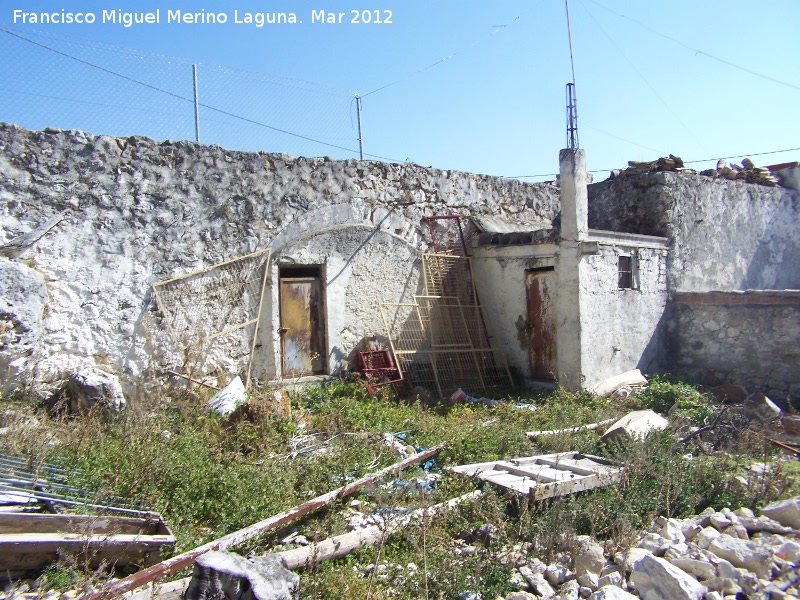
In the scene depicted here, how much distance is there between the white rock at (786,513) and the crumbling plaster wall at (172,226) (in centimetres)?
567

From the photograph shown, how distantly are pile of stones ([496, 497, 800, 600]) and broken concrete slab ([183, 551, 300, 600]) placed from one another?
139 centimetres

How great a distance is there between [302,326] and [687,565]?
5893mm

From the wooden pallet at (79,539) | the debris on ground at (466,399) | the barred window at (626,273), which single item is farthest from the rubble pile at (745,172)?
the wooden pallet at (79,539)

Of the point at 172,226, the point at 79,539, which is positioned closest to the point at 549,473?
the point at 79,539

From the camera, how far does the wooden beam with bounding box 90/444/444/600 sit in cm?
336

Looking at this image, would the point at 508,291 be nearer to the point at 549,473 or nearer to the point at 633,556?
the point at 549,473

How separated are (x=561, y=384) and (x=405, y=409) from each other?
2.71 metres

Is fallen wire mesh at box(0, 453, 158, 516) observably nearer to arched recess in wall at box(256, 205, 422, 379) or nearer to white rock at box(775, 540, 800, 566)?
arched recess in wall at box(256, 205, 422, 379)

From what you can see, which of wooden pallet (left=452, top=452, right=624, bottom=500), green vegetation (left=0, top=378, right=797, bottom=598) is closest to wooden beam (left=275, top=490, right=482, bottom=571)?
green vegetation (left=0, top=378, right=797, bottom=598)

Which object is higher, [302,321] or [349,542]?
[302,321]

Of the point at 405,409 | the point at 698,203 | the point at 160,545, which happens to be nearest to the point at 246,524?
the point at 160,545

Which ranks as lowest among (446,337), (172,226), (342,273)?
(446,337)

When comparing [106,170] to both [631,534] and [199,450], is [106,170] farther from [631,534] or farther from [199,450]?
[631,534]

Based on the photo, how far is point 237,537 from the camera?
4.07m
